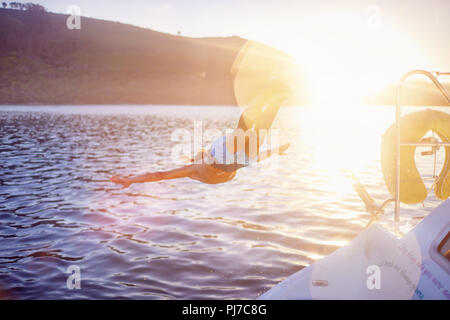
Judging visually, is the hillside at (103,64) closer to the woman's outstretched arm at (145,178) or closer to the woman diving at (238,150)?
the woman diving at (238,150)

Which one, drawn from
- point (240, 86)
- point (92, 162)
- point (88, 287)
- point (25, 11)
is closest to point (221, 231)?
point (88, 287)

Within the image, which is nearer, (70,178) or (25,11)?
(70,178)

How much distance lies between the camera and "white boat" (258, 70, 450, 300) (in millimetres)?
3504

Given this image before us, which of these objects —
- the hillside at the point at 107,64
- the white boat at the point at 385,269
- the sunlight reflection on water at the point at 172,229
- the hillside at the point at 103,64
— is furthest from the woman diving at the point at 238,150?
the hillside at the point at 103,64

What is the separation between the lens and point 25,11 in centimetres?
16412

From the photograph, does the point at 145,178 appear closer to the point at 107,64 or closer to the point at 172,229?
Answer: the point at 172,229

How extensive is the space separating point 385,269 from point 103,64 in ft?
514

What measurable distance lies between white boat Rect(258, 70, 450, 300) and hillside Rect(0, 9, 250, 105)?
14219 cm

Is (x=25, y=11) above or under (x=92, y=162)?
above

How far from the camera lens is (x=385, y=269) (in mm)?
3848

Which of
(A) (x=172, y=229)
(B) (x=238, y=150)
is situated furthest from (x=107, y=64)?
(B) (x=238, y=150)
